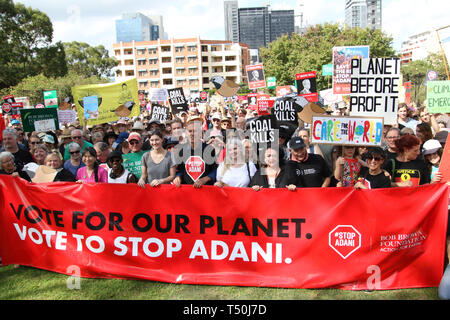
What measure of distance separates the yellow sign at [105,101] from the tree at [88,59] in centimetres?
7673

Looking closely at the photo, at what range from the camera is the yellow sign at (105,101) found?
9438 mm

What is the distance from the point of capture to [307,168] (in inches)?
192

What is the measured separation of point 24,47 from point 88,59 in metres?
42.6

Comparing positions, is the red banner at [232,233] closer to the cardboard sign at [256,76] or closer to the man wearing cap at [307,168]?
the man wearing cap at [307,168]

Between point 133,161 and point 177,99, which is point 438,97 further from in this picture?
point 177,99

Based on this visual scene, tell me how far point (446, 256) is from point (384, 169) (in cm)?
124

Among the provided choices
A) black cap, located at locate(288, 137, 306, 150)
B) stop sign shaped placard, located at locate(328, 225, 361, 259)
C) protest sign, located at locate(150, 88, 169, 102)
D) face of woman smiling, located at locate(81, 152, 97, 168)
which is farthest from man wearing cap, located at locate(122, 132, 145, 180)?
protest sign, located at locate(150, 88, 169, 102)

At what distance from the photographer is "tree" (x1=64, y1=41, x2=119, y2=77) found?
8225 centimetres

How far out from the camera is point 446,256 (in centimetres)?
465

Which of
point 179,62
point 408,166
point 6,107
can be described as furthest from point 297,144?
point 179,62

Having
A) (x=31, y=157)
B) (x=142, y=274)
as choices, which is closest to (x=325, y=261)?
(x=142, y=274)

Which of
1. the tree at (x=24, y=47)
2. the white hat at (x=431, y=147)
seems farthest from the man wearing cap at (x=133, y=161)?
the tree at (x=24, y=47)

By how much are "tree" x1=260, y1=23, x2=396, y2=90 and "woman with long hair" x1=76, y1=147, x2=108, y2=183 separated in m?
33.2
